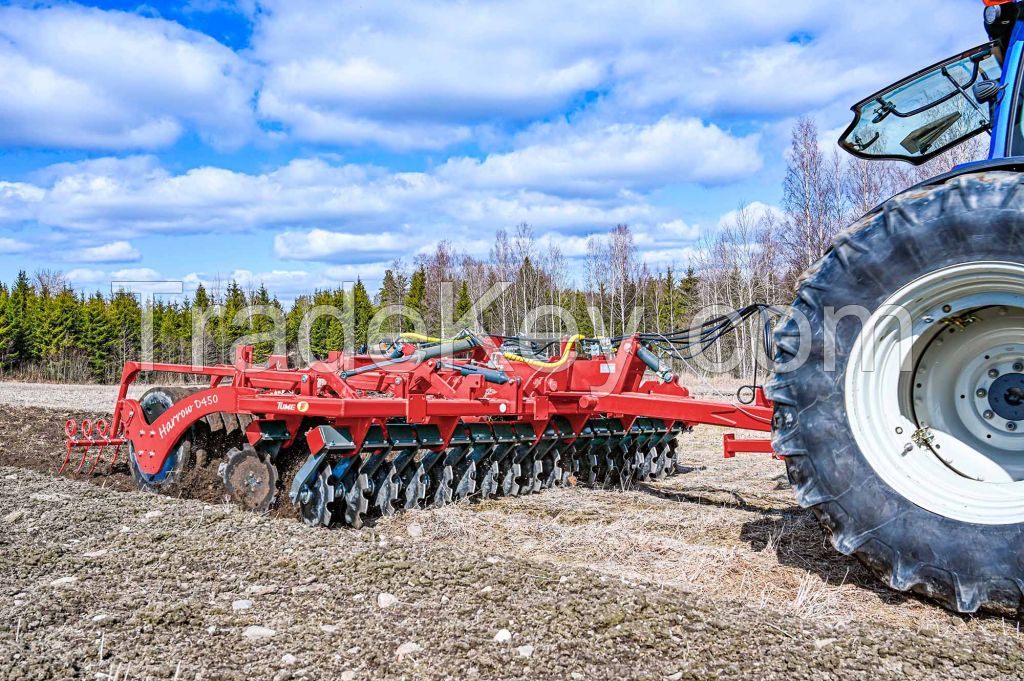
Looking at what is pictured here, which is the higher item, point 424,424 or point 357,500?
point 424,424

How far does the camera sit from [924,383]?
9.50 feet

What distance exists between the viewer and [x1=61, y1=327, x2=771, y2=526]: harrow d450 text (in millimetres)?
5254

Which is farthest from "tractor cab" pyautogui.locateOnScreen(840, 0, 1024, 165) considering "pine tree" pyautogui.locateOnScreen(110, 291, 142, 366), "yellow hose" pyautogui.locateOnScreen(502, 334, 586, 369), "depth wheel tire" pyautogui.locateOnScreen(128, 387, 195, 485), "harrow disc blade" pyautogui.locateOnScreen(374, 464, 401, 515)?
"pine tree" pyautogui.locateOnScreen(110, 291, 142, 366)

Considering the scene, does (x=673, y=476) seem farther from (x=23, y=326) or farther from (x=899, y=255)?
(x=23, y=326)

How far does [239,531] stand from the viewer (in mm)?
4477

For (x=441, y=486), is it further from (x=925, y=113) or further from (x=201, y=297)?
(x=201, y=297)

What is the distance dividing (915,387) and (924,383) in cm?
4

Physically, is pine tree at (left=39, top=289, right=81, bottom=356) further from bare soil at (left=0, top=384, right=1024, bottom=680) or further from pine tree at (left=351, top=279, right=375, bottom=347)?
bare soil at (left=0, top=384, right=1024, bottom=680)

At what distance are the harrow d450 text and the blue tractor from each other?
180 cm

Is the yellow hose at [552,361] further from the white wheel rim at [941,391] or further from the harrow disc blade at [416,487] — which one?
the white wheel rim at [941,391]

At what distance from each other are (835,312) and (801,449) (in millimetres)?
494

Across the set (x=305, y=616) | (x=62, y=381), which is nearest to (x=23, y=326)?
(x=62, y=381)

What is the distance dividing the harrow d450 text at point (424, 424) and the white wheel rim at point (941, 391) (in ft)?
5.77

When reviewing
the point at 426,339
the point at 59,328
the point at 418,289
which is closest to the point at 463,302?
the point at 418,289
